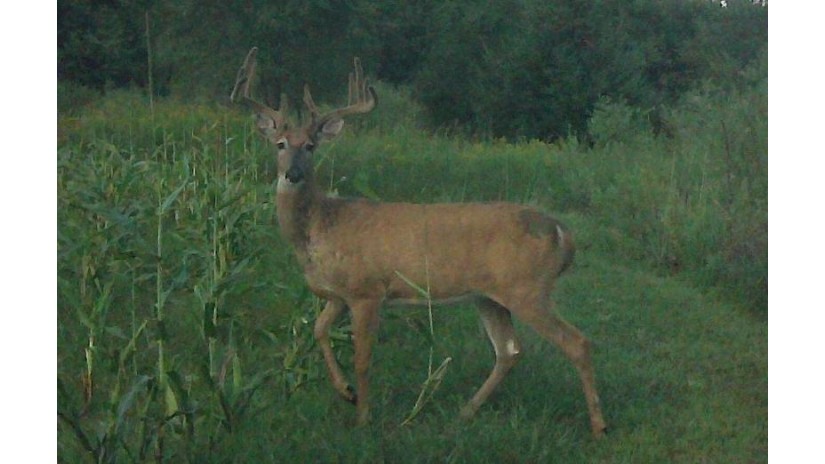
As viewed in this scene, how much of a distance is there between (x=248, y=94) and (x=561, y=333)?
154 centimetres

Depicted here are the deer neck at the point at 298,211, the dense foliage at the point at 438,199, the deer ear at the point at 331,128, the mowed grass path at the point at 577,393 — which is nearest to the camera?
the mowed grass path at the point at 577,393

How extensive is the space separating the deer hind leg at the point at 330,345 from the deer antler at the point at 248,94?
0.77 m

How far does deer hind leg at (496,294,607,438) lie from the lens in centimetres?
442

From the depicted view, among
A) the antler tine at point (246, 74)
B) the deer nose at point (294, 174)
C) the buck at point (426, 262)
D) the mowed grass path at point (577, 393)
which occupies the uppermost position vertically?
the antler tine at point (246, 74)

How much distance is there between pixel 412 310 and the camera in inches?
189

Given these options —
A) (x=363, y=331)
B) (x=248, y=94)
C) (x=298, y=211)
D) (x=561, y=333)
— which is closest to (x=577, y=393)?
(x=561, y=333)

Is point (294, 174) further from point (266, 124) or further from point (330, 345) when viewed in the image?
point (330, 345)

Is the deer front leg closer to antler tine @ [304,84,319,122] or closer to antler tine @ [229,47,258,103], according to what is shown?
antler tine @ [304,84,319,122]

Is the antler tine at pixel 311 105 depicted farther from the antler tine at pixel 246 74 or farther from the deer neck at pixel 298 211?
the deer neck at pixel 298 211

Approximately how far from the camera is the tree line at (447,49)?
14.5 ft

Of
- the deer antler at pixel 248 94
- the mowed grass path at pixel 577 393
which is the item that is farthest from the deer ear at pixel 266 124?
the mowed grass path at pixel 577 393

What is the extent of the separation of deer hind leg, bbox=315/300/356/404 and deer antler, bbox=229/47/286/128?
77cm

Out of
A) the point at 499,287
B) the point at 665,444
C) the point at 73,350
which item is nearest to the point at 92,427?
the point at 73,350
